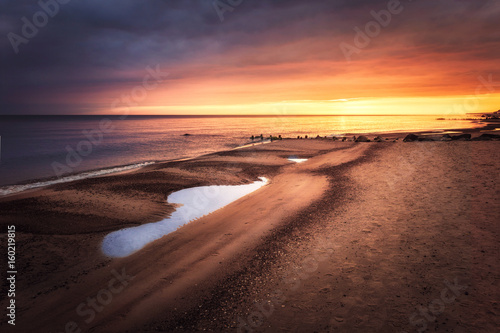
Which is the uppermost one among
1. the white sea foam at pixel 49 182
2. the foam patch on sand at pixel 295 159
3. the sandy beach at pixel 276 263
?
the white sea foam at pixel 49 182

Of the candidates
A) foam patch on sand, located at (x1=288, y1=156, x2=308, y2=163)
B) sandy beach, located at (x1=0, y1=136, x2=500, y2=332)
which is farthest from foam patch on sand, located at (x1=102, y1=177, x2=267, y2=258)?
foam patch on sand, located at (x1=288, y1=156, x2=308, y2=163)

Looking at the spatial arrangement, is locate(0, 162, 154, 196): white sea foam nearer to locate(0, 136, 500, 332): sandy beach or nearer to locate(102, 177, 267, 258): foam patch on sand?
locate(0, 136, 500, 332): sandy beach

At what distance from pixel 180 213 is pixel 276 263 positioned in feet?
23.2

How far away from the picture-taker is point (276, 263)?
8297mm

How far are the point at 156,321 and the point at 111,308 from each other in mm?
1474

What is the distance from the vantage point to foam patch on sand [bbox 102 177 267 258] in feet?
32.9

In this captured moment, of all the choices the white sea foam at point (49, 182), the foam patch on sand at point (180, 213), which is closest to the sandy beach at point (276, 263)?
the foam patch on sand at point (180, 213)

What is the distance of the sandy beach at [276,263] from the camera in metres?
6.01

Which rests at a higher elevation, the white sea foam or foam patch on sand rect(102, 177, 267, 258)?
the white sea foam

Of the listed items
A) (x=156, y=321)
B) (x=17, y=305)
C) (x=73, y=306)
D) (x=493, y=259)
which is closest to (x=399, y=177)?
(x=493, y=259)

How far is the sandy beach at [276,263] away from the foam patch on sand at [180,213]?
20.2 inches

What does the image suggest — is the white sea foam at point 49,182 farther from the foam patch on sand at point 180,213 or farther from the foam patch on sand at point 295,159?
the foam patch on sand at point 295,159

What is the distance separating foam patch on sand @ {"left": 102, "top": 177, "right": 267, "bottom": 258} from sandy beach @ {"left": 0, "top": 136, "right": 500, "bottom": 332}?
51cm

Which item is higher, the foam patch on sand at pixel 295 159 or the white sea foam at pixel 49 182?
the white sea foam at pixel 49 182
